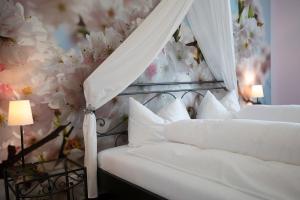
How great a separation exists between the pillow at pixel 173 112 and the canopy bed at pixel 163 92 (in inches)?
8.8

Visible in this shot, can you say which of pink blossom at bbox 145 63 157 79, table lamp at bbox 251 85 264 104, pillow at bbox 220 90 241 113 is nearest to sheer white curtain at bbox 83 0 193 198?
pink blossom at bbox 145 63 157 79

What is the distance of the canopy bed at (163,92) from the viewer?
186 cm

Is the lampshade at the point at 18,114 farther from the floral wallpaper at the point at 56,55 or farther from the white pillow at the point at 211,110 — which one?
the white pillow at the point at 211,110

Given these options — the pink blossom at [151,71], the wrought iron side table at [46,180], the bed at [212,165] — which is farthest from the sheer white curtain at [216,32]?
the wrought iron side table at [46,180]

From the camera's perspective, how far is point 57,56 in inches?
112

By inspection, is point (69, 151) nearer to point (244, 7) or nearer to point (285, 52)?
point (244, 7)

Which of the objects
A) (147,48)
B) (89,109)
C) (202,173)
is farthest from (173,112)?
(202,173)

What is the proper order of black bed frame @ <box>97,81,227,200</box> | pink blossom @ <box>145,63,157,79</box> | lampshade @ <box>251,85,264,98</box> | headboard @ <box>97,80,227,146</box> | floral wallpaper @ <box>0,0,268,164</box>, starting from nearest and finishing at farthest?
black bed frame @ <box>97,81,227,200</box> → floral wallpaper @ <box>0,0,268,164</box> → headboard @ <box>97,80,227,146</box> → pink blossom @ <box>145,63,157,79</box> → lampshade @ <box>251,85,264,98</box>

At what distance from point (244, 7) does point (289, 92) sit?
1.67m

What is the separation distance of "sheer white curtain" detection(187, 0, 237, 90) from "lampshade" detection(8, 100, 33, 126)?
2334 millimetres

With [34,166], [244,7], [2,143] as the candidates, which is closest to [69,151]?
[34,166]

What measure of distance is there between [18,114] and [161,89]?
5.72ft

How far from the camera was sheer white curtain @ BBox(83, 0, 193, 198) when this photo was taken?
2.80 m

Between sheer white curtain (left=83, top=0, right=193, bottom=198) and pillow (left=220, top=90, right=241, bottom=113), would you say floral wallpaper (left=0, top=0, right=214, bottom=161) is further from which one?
pillow (left=220, top=90, right=241, bottom=113)
